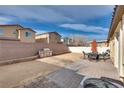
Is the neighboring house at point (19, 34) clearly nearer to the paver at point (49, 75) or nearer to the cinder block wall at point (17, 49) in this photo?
the cinder block wall at point (17, 49)

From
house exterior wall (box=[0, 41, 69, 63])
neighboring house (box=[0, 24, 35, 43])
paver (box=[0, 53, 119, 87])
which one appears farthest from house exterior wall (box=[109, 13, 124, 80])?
neighboring house (box=[0, 24, 35, 43])

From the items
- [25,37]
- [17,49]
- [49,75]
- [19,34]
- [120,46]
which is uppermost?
[19,34]

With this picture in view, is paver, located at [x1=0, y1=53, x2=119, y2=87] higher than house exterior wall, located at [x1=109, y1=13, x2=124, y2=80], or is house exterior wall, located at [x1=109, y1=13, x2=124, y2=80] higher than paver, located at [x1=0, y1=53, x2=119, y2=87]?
house exterior wall, located at [x1=109, y1=13, x2=124, y2=80]

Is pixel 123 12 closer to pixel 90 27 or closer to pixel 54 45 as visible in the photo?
pixel 90 27

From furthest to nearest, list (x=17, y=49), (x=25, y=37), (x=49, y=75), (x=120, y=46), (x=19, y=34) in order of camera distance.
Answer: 1. (x=25, y=37)
2. (x=19, y=34)
3. (x=17, y=49)
4. (x=49, y=75)
5. (x=120, y=46)

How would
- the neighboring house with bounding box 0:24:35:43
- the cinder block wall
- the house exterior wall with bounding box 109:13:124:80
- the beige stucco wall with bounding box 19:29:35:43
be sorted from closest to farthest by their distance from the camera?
1. the house exterior wall with bounding box 109:13:124:80
2. the cinder block wall
3. the neighboring house with bounding box 0:24:35:43
4. the beige stucco wall with bounding box 19:29:35:43

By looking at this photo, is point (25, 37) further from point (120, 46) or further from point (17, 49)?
point (120, 46)

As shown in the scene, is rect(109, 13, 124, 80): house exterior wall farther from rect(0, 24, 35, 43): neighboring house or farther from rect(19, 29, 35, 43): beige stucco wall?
rect(19, 29, 35, 43): beige stucco wall

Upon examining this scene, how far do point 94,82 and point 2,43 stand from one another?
272 inches

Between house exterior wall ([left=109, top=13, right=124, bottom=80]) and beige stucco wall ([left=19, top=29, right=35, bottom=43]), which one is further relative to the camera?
beige stucco wall ([left=19, top=29, right=35, bottom=43])

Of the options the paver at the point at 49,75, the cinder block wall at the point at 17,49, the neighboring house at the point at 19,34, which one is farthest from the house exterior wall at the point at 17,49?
the paver at the point at 49,75

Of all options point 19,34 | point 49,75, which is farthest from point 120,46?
point 19,34

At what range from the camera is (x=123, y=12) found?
133 inches

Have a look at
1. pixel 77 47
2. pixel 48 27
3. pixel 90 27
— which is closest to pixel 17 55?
pixel 48 27
